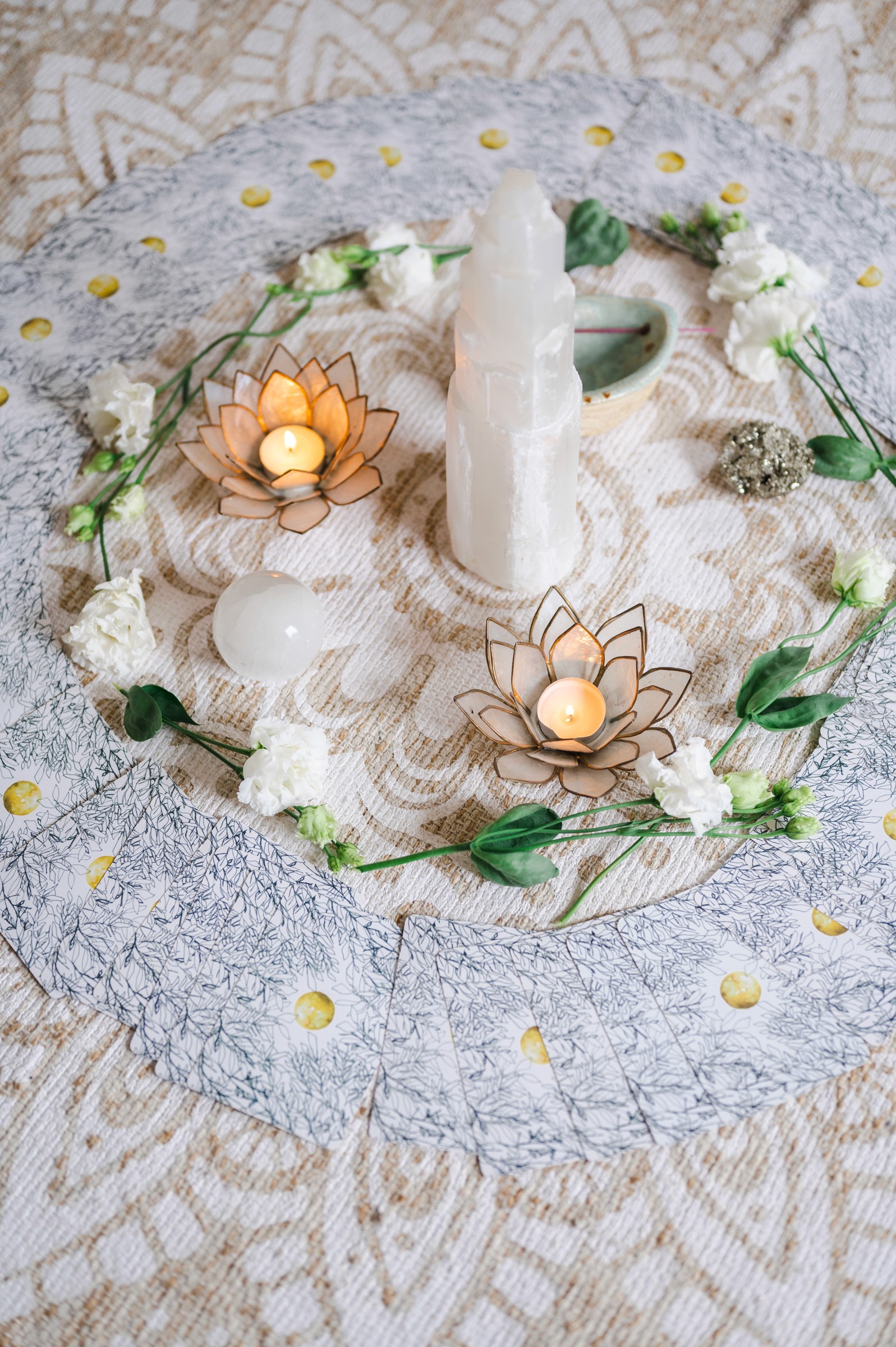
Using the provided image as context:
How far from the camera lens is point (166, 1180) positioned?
2.04 ft

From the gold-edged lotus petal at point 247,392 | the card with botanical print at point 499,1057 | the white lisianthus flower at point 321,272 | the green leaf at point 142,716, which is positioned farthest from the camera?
the white lisianthus flower at point 321,272

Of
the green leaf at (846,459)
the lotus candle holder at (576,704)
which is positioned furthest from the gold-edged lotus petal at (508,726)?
the green leaf at (846,459)

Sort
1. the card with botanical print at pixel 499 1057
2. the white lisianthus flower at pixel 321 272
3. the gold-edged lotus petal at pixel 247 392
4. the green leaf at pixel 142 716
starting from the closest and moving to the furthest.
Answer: the card with botanical print at pixel 499 1057, the green leaf at pixel 142 716, the gold-edged lotus petal at pixel 247 392, the white lisianthus flower at pixel 321 272

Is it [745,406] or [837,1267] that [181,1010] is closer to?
[837,1267]

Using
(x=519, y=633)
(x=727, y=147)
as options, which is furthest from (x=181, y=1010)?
(x=727, y=147)

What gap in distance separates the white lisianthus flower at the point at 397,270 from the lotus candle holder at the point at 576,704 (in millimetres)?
368

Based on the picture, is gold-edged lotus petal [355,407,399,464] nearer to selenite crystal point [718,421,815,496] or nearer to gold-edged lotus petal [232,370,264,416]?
gold-edged lotus petal [232,370,264,416]

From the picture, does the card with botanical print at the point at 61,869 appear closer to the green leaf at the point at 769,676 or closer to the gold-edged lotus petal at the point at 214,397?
the gold-edged lotus petal at the point at 214,397

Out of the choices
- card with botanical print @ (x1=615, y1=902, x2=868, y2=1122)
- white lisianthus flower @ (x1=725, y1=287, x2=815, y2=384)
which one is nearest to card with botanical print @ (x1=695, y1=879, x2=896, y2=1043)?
card with botanical print @ (x1=615, y1=902, x2=868, y2=1122)

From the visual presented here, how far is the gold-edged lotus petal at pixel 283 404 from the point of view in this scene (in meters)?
0.82

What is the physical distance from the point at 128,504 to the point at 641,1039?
54 centimetres

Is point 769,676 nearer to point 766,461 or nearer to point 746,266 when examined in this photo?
point 766,461

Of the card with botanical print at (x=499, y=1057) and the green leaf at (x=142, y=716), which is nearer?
the card with botanical print at (x=499, y=1057)

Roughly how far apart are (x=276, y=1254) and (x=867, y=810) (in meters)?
0.46
